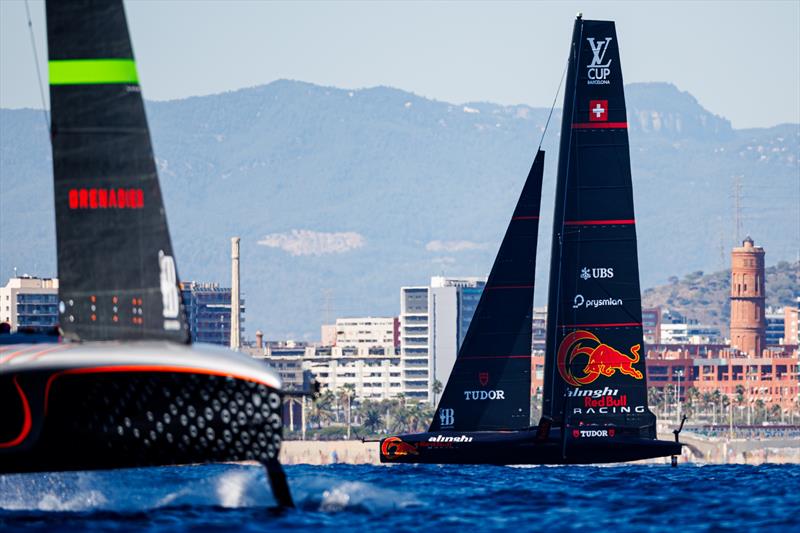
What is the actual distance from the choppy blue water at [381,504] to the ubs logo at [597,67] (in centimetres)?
1717

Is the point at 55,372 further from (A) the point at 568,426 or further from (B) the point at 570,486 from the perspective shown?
(A) the point at 568,426

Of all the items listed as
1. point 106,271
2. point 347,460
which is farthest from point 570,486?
point 347,460

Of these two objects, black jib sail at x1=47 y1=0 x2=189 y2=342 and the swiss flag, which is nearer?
black jib sail at x1=47 y1=0 x2=189 y2=342

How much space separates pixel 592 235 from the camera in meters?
55.9

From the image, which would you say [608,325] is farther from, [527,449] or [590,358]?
[527,449]

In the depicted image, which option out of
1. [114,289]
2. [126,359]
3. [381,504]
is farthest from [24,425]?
[381,504]

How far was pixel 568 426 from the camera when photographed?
56938 millimetres

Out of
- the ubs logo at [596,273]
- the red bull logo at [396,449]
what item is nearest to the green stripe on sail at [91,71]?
the ubs logo at [596,273]

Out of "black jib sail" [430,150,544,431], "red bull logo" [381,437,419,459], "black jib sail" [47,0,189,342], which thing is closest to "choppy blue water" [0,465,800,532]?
"black jib sail" [47,0,189,342]

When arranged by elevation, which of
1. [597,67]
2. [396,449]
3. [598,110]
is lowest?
[396,449]

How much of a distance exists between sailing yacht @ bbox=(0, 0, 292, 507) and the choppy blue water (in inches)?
50.3

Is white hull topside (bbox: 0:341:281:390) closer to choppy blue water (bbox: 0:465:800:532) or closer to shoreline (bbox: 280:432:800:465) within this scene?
choppy blue water (bbox: 0:465:800:532)

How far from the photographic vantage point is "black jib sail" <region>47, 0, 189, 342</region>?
2966 cm

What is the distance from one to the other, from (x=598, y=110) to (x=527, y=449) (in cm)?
1075
